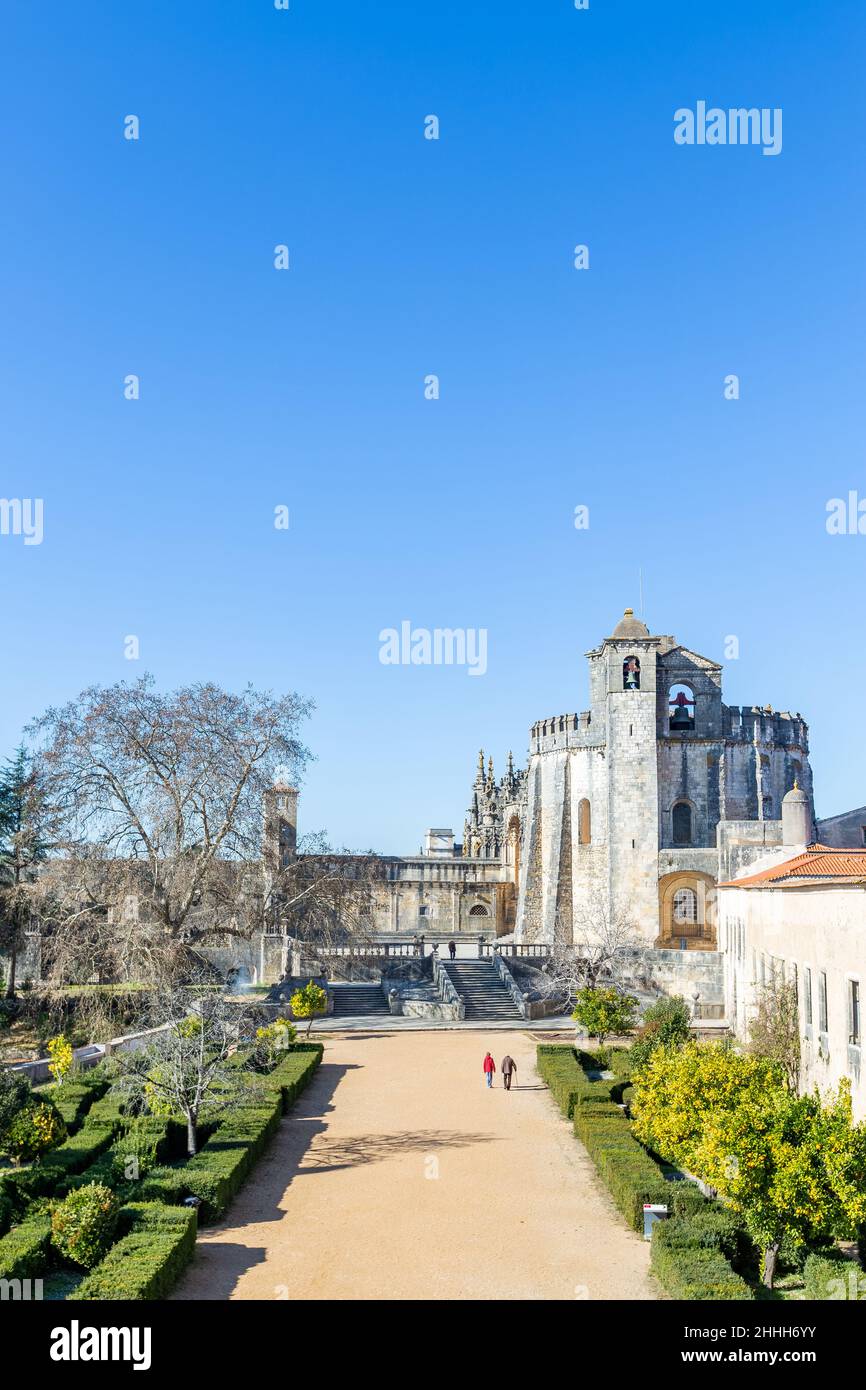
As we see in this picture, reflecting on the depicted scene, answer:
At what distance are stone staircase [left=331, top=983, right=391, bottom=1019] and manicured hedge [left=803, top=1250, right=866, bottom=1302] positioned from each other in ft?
99.2

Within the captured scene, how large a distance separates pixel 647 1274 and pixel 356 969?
31.6m

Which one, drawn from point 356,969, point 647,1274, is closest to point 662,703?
point 356,969

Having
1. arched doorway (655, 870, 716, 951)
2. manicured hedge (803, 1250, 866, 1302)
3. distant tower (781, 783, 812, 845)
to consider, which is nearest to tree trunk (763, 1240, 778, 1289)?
manicured hedge (803, 1250, 866, 1302)

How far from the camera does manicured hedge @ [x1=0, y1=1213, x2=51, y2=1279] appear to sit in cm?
1495

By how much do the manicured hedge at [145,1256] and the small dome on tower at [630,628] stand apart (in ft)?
139

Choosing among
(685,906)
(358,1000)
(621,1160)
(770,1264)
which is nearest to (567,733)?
(685,906)

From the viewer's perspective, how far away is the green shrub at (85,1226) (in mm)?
15953

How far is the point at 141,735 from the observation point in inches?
1505

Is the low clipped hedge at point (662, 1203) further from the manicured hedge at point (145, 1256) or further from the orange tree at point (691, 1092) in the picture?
the manicured hedge at point (145, 1256)

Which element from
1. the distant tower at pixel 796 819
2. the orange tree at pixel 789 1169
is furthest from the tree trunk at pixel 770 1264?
the distant tower at pixel 796 819

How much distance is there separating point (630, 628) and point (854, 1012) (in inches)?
1492

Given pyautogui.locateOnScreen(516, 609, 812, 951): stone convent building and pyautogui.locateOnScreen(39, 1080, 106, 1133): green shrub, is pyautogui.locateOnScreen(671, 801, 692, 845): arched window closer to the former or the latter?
pyautogui.locateOnScreen(516, 609, 812, 951): stone convent building

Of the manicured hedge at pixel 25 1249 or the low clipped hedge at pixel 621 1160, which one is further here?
the low clipped hedge at pixel 621 1160

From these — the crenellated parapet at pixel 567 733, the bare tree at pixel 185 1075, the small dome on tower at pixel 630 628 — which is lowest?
the bare tree at pixel 185 1075
